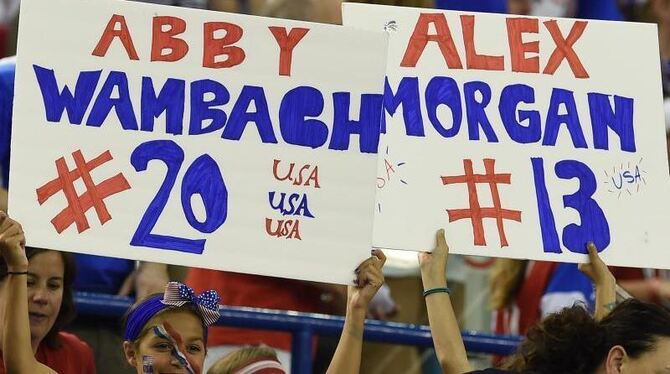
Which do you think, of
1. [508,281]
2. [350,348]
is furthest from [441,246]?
[508,281]

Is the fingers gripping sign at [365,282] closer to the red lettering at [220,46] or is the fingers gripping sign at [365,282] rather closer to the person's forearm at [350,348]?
the person's forearm at [350,348]

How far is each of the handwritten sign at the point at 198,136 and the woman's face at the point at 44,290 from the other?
20.6 inches

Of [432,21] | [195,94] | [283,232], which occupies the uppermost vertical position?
[432,21]

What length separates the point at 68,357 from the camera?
4957 millimetres

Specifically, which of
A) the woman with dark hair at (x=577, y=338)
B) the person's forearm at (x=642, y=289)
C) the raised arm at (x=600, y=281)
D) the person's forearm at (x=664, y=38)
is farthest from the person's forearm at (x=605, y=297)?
the person's forearm at (x=664, y=38)

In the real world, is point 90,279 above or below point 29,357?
above

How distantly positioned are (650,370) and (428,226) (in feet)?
2.43

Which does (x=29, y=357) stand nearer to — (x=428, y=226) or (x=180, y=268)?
(x=428, y=226)

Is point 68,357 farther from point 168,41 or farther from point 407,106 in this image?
point 407,106

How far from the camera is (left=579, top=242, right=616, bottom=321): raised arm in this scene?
468 centimetres

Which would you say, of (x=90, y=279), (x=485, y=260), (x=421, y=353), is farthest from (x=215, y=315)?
(x=485, y=260)

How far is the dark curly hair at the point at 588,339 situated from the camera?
14.4 ft

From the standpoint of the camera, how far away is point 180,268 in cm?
638

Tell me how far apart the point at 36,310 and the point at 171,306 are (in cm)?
54
